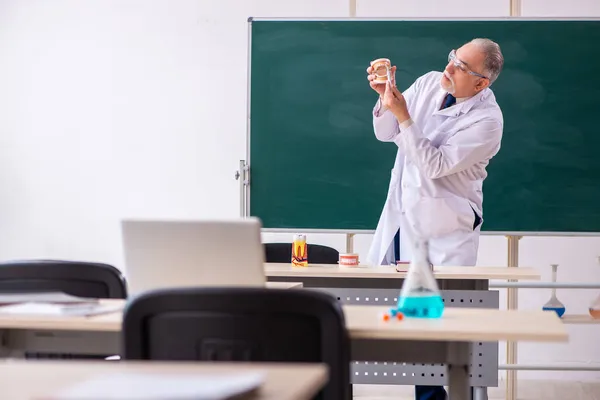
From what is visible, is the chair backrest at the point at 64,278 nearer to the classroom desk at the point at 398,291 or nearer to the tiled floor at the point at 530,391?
the classroom desk at the point at 398,291

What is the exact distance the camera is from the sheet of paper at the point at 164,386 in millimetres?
815

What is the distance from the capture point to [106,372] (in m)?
1.01

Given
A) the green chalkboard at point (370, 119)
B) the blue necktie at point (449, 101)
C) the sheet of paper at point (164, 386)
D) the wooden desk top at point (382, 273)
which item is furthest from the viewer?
the green chalkboard at point (370, 119)

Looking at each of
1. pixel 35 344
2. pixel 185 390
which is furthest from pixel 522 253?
pixel 185 390

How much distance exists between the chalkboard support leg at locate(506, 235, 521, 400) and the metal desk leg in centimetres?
264

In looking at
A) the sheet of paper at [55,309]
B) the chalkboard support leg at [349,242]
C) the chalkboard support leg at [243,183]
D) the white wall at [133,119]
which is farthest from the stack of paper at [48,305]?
the white wall at [133,119]

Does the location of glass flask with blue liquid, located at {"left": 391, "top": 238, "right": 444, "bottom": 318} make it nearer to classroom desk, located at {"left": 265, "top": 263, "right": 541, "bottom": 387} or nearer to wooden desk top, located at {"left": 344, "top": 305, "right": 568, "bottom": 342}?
wooden desk top, located at {"left": 344, "top": 305, "right": 568, "bottom": 342}

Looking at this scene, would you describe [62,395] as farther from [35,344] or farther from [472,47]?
[472,47]

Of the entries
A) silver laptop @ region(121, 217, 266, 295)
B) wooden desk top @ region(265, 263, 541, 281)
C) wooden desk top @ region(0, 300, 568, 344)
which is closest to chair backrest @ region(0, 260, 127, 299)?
wooden desk top @ region(0, 300, 568, 344)

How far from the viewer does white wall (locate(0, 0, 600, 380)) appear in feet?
16.2

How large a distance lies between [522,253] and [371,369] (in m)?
1.91

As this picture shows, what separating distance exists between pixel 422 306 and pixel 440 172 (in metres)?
1.82

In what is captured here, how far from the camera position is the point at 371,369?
3.27 m

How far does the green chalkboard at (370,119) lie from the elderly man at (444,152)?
0.63m
